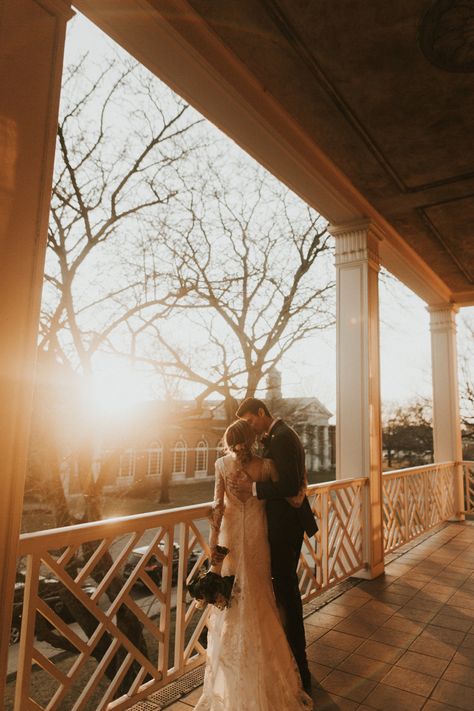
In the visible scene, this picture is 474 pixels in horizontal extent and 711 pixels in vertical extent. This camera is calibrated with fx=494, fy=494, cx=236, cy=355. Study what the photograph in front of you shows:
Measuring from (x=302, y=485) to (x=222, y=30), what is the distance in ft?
8.80

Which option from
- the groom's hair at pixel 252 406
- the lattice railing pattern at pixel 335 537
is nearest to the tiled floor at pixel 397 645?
the lattice railing pattern at pixel 335 537

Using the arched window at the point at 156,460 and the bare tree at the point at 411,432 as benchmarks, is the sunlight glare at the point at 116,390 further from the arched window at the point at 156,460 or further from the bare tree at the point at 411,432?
the arched window at the point at 156,460

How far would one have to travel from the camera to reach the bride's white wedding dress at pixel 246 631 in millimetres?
2264

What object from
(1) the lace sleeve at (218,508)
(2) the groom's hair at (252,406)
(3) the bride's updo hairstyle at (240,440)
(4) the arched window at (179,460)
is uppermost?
(2) the groom's hair at (252,406)

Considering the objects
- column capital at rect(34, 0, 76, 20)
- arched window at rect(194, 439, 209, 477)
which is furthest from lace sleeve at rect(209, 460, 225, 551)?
arched window at rect(194, 439, 209, 477)

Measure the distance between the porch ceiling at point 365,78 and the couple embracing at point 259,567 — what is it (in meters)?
2.19

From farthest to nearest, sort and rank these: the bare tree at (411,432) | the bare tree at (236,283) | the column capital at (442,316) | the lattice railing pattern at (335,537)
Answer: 1. the bare tree at (411,432)
2. the bare tree at (236,283)
3. the column capital at (442,316)
4. the lattice railing pattern at (335,537)

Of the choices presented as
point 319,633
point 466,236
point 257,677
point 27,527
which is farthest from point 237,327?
point 27,527

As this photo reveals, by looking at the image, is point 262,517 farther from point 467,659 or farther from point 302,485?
point 467,659

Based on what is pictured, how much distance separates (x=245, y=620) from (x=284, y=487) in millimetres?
647

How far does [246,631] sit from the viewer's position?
2338mm

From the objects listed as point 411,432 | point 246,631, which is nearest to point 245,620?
point 246,631

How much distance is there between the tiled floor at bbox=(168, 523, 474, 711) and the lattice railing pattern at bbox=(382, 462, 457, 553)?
939 mm

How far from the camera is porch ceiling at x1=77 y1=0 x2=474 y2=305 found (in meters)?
2.78
